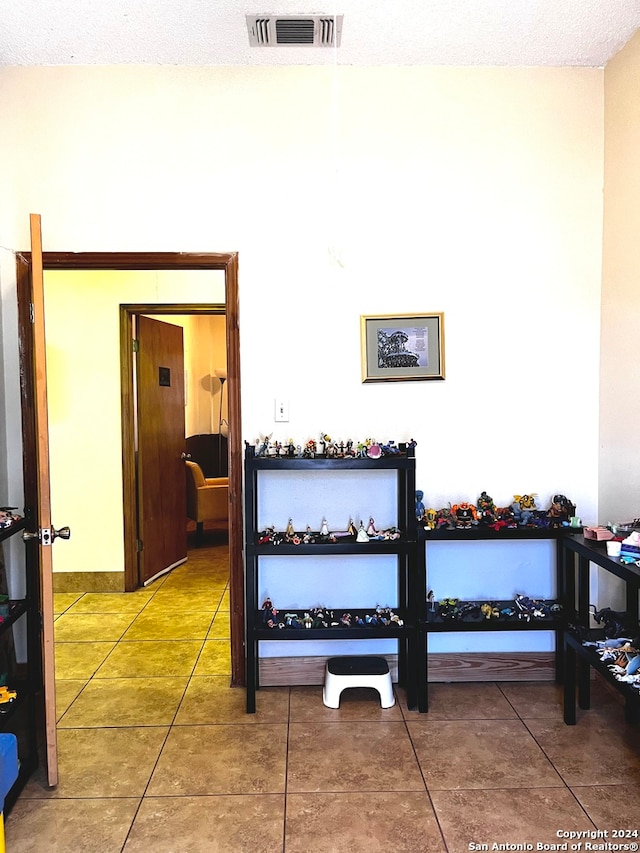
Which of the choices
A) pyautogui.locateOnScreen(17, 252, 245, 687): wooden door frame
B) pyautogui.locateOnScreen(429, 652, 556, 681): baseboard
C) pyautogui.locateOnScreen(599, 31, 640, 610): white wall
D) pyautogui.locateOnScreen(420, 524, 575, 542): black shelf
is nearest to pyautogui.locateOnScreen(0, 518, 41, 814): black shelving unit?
pyautogui.locateOnScreen(17, 252, 245, 687): wooden door frame

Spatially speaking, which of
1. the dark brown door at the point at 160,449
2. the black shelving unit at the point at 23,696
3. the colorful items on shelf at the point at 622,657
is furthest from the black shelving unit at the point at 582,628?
the dark brown door at the point at 160,449

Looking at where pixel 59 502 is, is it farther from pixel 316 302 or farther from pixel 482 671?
pixel 482 671

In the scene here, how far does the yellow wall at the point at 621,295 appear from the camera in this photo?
102 inches

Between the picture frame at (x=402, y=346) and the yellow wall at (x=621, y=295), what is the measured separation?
76cm

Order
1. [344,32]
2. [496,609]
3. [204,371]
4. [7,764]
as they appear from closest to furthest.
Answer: [7,764] → [344,32] → [496,609] → [204,371]

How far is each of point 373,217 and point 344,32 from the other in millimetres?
746

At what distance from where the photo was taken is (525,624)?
104 inches

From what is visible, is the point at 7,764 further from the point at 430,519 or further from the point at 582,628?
the point at 582,628

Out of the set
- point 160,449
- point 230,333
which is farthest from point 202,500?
point 230,333

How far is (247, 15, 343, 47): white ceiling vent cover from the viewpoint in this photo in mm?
Answer: 2396

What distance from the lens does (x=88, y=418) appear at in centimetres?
438

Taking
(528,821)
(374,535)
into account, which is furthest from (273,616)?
(528,821)

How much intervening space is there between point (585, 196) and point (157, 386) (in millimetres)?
3281

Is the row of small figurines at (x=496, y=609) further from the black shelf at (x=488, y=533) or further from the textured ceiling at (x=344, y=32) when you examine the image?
the textured ceiling at (x=344, y=32)
